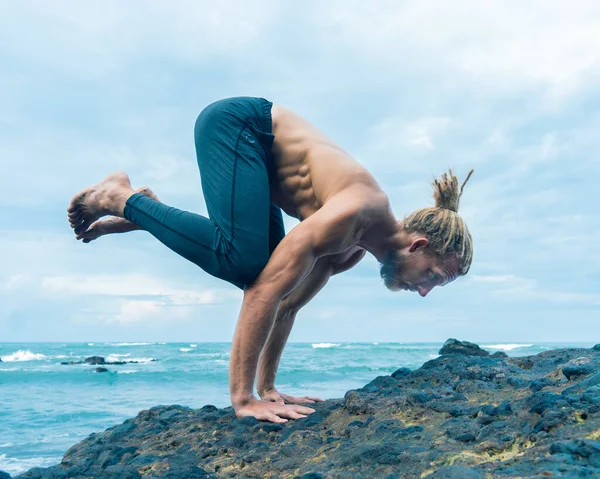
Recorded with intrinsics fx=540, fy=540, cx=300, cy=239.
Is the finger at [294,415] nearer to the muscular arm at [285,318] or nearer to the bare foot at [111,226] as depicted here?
the muscular arm at [285,318]

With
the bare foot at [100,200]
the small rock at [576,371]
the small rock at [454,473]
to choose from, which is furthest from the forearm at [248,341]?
the small rock at [576,371]

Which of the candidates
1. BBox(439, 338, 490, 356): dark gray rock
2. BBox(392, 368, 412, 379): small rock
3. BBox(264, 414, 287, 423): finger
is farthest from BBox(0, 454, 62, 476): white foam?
BBox(439, 338, 490, 356): dark gray rock

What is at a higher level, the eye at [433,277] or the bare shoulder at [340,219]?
the bare shoulder at [340,219]

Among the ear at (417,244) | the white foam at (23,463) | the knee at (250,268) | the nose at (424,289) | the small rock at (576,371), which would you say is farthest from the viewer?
the white foam at (23,463)

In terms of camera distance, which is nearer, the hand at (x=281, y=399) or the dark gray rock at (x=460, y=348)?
the hand at (x=281, y=399)

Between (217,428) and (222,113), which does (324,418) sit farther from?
(222,113)

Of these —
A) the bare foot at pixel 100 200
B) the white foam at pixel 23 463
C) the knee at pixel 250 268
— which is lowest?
the white foam at pixel 23 463

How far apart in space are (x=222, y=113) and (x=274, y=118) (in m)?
0.29

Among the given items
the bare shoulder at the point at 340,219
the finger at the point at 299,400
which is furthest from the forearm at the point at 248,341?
the finger at the point at 299,400

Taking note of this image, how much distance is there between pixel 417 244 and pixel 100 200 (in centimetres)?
175

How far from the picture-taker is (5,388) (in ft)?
38.8

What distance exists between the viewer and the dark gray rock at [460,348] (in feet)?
24.6

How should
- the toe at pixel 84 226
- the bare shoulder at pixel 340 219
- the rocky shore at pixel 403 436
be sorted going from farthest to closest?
the toe at pixel 84 226 < the bare shoulder at pixel 340 219 < the rocky shore at pixel 403 436

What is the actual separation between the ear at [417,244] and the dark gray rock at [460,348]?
4954 millimetres
